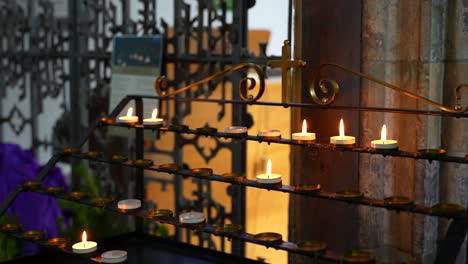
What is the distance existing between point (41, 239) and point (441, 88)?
5.22ft

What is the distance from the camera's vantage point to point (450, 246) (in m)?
1.97

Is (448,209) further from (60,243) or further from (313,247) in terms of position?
(60,243)

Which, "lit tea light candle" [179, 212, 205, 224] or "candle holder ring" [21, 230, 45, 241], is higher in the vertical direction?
"lit tea light candle" [179, 212, 205, 224]

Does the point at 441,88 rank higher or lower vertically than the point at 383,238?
higher

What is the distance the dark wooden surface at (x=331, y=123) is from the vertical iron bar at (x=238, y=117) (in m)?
0.66

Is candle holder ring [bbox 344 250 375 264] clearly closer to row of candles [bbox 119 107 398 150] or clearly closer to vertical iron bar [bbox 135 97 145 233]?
row of candles [bbox 119 107 398 150]

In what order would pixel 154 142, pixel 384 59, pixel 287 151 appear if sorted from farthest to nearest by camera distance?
pixel 154 142 < pixel 287 151 < pixel 384 59

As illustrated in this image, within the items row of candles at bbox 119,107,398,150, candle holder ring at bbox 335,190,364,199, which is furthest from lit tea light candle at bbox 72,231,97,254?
candle holder ring at bbox 335,190,364,199

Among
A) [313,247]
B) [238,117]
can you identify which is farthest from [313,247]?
[238,117]

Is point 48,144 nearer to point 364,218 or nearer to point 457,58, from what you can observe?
point 364,218

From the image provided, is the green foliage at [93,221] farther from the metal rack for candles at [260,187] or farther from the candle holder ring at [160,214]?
the candle holder ring at [160,214]

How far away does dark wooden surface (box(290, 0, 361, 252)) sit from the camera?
10.5ft

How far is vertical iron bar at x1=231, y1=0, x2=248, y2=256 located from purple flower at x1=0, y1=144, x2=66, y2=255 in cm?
122

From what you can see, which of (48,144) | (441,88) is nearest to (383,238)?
(441,88)
